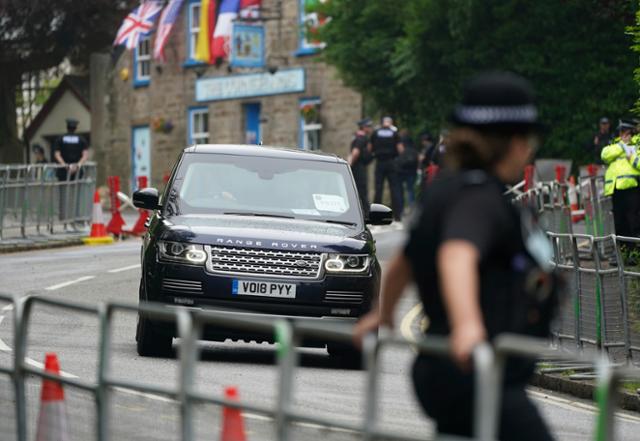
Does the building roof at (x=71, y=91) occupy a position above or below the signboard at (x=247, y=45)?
below

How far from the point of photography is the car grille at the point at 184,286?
535 inches

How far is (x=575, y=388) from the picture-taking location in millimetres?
13141

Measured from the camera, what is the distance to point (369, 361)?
5539 millimetres

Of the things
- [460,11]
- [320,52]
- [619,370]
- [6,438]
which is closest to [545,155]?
[460,11]

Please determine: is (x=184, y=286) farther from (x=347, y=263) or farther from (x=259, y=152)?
(x=259, y=152)

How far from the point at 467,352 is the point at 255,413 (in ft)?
4.28

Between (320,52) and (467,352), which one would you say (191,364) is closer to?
(467,352)

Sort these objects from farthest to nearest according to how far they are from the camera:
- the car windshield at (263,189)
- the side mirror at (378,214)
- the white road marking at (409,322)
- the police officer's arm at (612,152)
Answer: the police officer's arm at (612,152), the white road marking at (409,322), the side mirror at (378,214), the car windshield at (263,189)

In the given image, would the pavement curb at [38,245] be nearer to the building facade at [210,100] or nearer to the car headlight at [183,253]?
the building facade at [210,100]

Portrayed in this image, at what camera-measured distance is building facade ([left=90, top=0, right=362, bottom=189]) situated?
47.8 m

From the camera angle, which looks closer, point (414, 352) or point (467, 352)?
point (467, 352)

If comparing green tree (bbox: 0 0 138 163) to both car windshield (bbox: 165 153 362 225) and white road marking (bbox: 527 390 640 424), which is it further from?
white road marking (bbox: 527 390 640 424)

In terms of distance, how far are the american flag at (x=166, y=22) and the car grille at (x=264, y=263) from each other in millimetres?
38156

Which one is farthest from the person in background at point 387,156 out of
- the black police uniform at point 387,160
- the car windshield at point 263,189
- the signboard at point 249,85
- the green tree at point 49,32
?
the green tree at point 49,32
